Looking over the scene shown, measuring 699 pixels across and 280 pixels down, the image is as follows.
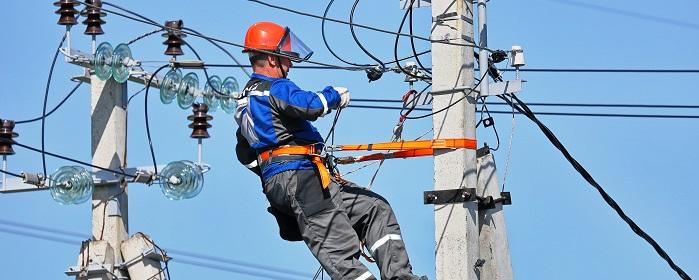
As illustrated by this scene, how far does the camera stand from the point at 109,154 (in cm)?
1511

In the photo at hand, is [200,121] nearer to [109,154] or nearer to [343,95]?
[109,154]

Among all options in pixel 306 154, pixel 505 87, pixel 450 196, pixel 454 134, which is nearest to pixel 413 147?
pixel 454 134

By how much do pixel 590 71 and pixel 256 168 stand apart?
556cm

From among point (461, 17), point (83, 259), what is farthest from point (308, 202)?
point (83, 259)

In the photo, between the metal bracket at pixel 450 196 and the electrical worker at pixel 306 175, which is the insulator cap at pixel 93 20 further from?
the metal bracket at pixel 450 196

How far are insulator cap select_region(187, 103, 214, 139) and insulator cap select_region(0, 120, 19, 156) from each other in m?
1.56

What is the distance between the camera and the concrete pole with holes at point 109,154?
1489 centimetres

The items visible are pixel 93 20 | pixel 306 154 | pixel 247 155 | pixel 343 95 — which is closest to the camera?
pixel 343 95

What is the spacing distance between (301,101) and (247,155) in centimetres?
79

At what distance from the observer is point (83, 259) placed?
14.7 m

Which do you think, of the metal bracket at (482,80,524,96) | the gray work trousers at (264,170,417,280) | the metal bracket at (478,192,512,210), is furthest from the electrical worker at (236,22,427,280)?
the metal bracket at (482,80,524,96)

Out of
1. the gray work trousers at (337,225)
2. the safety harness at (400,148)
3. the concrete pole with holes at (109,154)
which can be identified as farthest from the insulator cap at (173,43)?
the gray work trousers at (337,225)

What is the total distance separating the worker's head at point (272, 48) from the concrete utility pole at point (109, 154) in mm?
4630

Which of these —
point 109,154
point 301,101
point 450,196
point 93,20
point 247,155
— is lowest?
point 450,196
